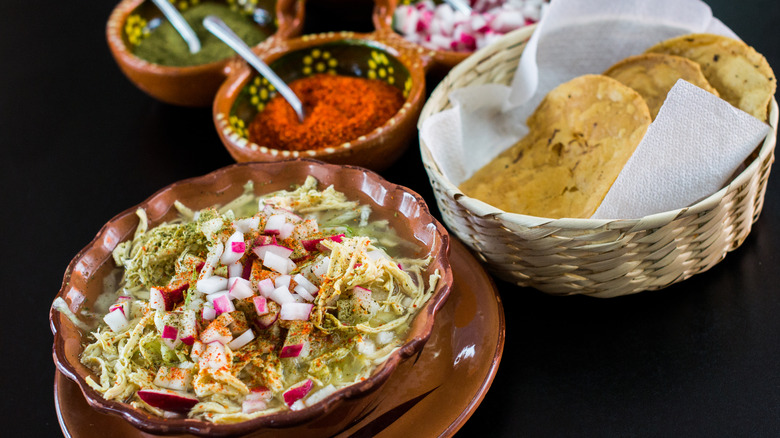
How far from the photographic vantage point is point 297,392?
3.78ft

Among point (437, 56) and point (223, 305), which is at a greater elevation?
point (437, 56)

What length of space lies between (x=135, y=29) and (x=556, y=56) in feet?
4.87

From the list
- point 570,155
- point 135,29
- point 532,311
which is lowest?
point 532,311

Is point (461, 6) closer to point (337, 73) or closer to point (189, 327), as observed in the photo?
point (337, 73)

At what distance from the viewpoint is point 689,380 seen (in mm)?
1355

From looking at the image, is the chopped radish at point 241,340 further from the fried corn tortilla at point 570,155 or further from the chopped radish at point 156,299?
the fried corn tortilla at point 570,155

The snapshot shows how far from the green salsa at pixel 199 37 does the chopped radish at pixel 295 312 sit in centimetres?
128

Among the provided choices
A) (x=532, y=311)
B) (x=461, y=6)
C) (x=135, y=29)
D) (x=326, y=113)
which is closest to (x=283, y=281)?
(x=532, y=311)

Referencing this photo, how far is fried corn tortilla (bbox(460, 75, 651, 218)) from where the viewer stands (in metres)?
1.54

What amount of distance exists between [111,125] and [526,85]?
141cm

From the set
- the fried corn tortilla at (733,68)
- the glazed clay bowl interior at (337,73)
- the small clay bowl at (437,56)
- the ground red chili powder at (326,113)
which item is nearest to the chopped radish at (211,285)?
the glazed clay bowl interior at (337,73)

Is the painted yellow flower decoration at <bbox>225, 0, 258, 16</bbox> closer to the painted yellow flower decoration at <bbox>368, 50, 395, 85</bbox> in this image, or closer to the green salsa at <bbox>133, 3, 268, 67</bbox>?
the green salsa at <bbox>133, 3, 268, 67</bbox>

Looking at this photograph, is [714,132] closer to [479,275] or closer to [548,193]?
[548,193]

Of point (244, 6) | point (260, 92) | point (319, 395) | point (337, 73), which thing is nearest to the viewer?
point (319, 395)
